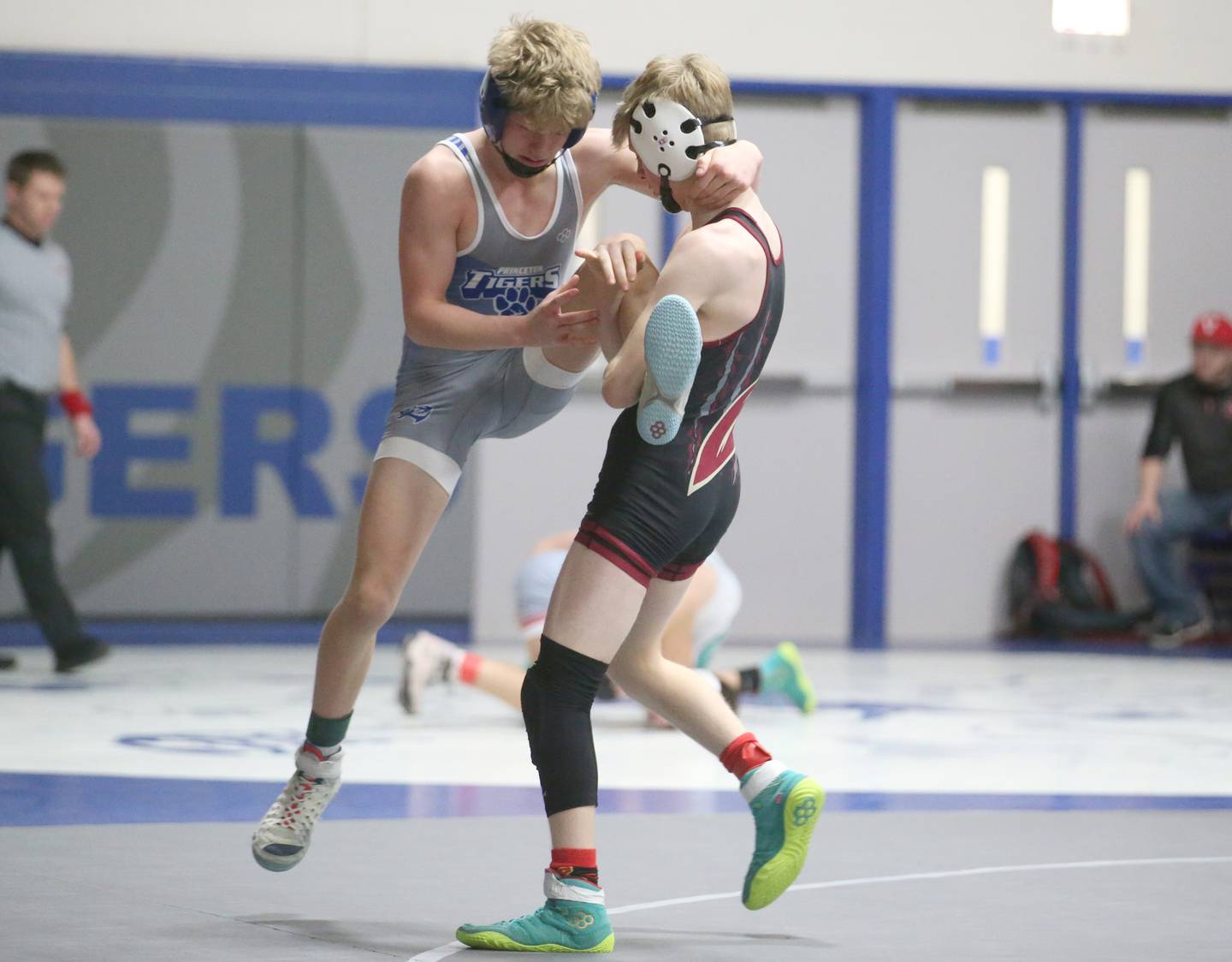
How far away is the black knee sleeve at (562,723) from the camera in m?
3.05

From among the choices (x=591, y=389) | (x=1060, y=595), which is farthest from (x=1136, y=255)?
(x=591, y=389)

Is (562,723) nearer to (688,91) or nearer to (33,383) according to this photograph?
(688,91)

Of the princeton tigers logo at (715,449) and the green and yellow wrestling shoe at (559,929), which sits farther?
the princeton tigers logo at (715,449)

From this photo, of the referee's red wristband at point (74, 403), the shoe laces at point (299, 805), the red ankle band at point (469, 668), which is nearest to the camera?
the shoe laces at point (299, 805)

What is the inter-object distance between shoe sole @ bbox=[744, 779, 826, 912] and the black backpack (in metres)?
6.18

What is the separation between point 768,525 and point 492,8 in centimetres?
269

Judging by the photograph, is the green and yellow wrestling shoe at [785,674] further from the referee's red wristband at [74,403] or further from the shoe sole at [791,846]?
the shoe sole at [791,846]

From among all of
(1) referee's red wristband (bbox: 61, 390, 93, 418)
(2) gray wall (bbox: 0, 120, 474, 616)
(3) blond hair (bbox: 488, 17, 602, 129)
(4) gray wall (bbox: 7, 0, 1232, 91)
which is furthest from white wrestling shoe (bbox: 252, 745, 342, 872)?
(4) gray wall (bbox: 7, 0, 1232, 91)

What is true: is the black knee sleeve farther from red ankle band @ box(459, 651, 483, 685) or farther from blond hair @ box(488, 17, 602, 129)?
red ankle band @ box(459, 651, 483, 685)

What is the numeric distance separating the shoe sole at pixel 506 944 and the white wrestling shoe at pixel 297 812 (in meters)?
0.54

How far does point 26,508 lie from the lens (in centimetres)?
677

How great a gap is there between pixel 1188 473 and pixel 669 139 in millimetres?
6486

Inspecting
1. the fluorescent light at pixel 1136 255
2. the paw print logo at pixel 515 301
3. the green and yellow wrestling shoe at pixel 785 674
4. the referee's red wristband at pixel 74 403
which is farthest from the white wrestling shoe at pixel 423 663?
the fluorescent light at pixel 1136 255

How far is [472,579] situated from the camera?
8867 millimetres
